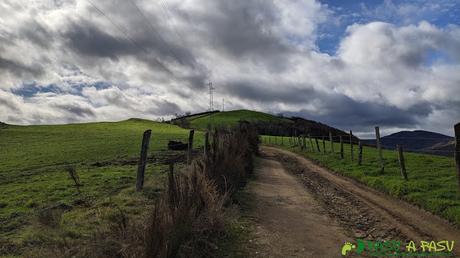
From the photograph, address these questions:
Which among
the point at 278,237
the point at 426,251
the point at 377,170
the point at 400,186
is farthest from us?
the point at 377,170

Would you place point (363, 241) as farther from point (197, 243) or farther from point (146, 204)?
point (146, 204)

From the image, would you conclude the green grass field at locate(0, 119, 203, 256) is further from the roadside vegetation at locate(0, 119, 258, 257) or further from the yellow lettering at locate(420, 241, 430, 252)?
the yellow lettering at locate(420, 241, 430, 252)

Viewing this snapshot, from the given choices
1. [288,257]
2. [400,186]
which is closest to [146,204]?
[288,257]

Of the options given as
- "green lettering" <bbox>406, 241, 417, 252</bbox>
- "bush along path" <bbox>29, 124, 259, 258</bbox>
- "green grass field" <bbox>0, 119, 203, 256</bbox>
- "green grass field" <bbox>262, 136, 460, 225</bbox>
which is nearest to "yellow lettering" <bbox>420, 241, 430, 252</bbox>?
"green lettering" <bbox>406, 241, 417, 252</bbox>

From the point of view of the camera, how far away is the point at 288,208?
12.4 m

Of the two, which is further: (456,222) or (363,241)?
(456,222)

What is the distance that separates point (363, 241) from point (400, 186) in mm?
6862

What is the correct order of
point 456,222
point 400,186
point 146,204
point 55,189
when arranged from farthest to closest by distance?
point 55,189 < point 400,186 < point 146,204 < point 456,222

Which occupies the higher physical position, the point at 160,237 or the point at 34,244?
the point at 160,237
